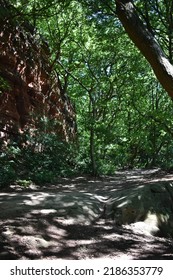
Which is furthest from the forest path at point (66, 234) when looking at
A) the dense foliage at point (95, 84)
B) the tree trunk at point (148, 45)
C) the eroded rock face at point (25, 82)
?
the eroded rock face at point (25, 82)

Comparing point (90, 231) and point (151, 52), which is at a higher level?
point (151, 52)

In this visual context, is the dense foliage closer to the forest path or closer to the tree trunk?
the tree trunk

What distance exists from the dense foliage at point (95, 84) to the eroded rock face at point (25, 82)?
798 millimetres

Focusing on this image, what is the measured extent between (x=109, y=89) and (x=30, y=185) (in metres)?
8.60

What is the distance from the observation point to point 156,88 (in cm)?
2253

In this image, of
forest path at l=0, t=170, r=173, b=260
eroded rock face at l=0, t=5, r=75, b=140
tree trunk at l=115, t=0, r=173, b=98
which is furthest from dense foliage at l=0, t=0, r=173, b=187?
forest path at l=0, t=170, r=173, b=260

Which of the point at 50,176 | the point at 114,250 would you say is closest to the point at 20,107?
the point at 50,176

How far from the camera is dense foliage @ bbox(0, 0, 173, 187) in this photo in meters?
10.6

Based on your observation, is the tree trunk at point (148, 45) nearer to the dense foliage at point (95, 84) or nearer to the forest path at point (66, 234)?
the dense foliage at point (95, 84)

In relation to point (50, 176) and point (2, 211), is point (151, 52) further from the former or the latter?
point (50, 176)

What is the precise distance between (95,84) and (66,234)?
12.3 m

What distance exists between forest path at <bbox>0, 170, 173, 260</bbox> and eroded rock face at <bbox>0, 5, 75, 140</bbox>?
21.2 ft

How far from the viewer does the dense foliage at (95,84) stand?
34.9 ft

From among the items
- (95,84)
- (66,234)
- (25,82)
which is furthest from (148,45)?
(95,84)
